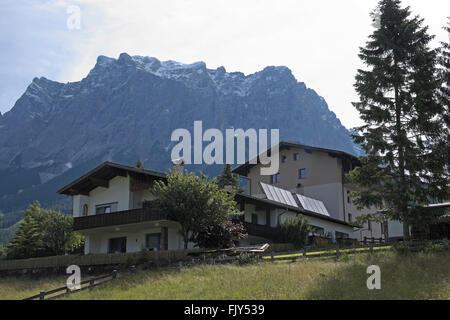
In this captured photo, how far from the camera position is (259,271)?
966 inches

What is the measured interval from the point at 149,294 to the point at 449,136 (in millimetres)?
20792

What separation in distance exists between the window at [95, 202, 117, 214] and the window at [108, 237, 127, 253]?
252cm

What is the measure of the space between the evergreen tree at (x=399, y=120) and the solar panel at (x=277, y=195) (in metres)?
16.4

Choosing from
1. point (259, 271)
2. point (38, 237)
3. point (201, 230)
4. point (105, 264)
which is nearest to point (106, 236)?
point (38, 237)

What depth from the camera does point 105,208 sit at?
44219 mm

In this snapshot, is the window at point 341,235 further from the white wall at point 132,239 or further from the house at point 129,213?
the white wall at point 132,239

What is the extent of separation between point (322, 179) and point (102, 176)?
2421 centimetres

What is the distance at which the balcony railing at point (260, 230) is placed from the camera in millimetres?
41375

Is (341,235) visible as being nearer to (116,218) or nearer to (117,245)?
(117,245)

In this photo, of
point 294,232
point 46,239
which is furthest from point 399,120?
point 46,239

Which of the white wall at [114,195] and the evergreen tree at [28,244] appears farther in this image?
the evergreen tree at [28,244]

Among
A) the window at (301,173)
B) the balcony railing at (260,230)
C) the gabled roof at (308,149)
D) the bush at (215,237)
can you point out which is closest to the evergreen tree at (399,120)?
the bush at (215,237)

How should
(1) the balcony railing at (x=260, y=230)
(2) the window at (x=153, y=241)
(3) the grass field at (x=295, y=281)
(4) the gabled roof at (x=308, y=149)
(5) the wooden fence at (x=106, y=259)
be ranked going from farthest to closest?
1. (4) the gabled roof at (x=308, y=149)
2. (1) the balcony railing at (x=260, y=230)
3. (2) the window at (x=153, y=241)
4. (5) the wooden fence at (x=106, y=259)
5. (3) the grass field at (x=295, y=281)
